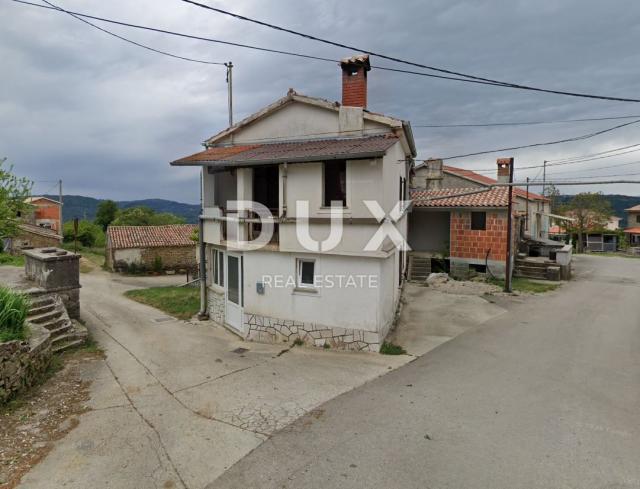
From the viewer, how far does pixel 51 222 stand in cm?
6178

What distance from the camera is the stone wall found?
10.3 meters

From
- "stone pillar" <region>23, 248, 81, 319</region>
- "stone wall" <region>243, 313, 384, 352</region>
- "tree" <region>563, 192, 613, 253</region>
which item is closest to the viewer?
"stone wall" <region>243, 313, 384, 352</region>

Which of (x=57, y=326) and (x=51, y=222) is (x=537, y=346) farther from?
(x=51, y=222)

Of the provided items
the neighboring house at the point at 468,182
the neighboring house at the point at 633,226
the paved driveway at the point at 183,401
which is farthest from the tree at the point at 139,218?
the neighboring house at the point at 633,226

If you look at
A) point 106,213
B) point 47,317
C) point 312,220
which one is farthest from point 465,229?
point 106,213

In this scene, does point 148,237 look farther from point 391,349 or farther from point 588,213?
point 588,213

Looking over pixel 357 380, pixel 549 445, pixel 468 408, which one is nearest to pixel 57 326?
pixel 357 380

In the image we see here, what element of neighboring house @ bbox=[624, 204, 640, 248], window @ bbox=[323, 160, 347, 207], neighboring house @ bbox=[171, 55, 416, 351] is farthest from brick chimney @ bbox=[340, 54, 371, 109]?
neighboring house @ bbox=[624, 204, 640, 248]

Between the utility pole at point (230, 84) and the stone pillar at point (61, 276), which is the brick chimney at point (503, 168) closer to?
the utility pole at point (230, 84)

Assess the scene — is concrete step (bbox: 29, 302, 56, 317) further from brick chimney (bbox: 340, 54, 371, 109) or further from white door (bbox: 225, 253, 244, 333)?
brick chimney (bbox: 340, 54, 371, 109)

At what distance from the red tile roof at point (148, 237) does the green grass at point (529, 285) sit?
23480 mm

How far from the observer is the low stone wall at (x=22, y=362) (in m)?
7.06

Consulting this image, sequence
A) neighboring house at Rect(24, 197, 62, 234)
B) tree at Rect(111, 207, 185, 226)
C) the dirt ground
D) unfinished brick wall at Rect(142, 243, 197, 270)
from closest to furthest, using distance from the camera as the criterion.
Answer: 1. the dirt ground
2. unfinished brick wall at Rect(142, 243, 197, 270)
3. tree at Rect(111, 207, 185, 226)
4. neighboring house at Rect(24, 197, 62, 234)

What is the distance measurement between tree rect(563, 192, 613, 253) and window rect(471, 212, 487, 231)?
106ft
